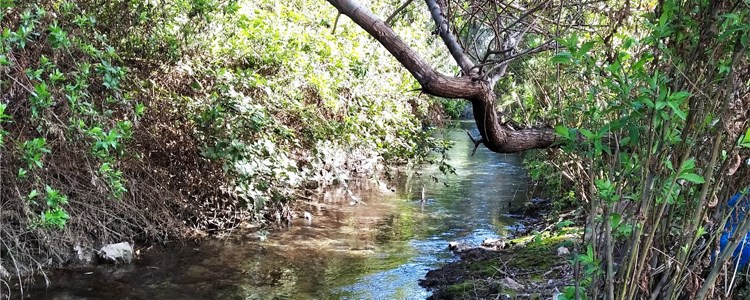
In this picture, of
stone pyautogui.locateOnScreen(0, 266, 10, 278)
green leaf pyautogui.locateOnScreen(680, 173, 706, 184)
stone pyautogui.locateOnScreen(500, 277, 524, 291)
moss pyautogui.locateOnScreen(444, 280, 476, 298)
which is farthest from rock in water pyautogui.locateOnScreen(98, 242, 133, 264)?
green leaf pyautogui.locateOnScreen(680, 173, 706, 184)

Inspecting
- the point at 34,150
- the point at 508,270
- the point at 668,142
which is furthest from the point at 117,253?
the point at 668,142

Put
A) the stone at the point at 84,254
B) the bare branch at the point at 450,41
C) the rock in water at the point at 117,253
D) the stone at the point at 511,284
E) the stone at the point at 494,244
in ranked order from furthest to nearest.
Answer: the stone at the point at 494,244 → the rock in water at the point at 117,253 → the stone at the point at 84,254 → the stone at the point at 511,284 → the bare branch at the point at 450,41

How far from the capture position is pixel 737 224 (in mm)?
2203

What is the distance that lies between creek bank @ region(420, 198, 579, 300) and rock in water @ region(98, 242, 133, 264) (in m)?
3.02

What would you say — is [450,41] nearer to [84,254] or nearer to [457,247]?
[457,247]

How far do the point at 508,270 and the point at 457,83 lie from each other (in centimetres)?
245

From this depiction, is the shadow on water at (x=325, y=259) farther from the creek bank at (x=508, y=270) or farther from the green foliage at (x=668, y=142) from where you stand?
the green foliage at (x=668, y=142)

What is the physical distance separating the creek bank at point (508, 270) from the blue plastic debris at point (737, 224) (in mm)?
1707

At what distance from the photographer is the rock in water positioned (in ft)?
21.0

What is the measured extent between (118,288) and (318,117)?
3287 mm

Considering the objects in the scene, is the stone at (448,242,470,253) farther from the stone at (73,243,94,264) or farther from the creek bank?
the stone at (73,243,94,264)

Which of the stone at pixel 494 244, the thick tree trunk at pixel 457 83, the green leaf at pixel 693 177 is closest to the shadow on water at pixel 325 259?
the stone at pixel 494 244

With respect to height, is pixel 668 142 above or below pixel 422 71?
below

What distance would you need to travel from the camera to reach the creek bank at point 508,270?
489 centimetres
